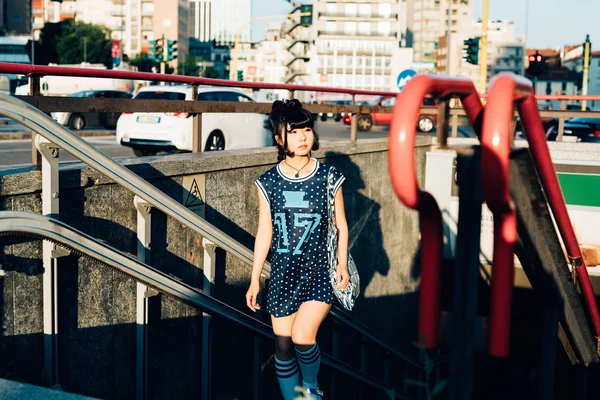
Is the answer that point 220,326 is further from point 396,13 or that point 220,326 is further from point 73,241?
point 396,13

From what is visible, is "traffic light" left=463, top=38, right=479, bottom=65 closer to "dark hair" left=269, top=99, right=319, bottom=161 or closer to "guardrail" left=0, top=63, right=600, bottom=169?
"guardrail" left=0, top=63, right=600, bottom=169

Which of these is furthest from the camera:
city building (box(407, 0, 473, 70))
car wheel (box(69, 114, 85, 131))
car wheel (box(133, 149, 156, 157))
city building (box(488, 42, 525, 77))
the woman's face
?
city building (box(488, 42, 525, 77))

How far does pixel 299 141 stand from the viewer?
4625 millimetres

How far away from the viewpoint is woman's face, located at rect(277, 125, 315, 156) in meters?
4.61

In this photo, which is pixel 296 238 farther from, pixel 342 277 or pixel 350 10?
pixel 350 10

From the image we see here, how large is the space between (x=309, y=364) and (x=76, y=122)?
82.0ft

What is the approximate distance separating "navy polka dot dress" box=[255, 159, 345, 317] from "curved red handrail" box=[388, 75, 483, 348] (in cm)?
207

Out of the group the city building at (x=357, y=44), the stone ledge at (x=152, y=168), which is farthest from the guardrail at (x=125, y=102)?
the city building at (x=357, y=44)

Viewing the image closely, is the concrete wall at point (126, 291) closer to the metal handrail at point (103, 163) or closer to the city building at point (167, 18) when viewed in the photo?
the metal handrail at point (103, 163)

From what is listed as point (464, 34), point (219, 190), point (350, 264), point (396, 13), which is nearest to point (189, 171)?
point (219, 190)

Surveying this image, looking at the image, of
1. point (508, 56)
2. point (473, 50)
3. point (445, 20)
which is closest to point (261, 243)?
point (473, 50)

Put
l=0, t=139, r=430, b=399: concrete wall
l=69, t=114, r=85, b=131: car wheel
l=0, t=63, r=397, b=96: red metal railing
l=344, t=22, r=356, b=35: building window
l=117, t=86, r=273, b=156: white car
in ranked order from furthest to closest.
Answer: l=344, t=22, r=356, b=35: building window, l=69, t=114, r=85, b=131: car wheel, l=117, t=86, r=273, b=156: white car, l=0, t=63, r=397, b=96: red metal railing, l=0, t=139, r=430, b=399: concrete wall

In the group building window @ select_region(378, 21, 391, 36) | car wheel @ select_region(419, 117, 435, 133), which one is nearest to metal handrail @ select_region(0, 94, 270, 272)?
car wheel @ select_region(419, 117, 435, 133)

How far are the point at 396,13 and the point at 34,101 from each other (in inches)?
5331
